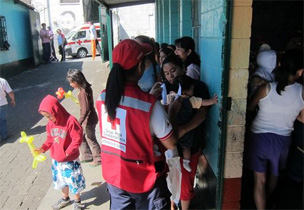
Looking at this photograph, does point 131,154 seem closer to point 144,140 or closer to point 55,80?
point 144,140

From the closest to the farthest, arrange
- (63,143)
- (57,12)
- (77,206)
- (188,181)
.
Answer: (188,181) → (63,143) → (77,206) → (57,12)

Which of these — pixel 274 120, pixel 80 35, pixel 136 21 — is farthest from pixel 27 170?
pixel 136 21

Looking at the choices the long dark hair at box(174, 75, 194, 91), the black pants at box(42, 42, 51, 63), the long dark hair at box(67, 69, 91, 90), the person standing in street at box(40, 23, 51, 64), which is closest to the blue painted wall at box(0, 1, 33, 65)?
the person standing in street at box(40, 23, 51, 64)

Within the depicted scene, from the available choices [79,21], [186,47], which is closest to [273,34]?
[186,47]

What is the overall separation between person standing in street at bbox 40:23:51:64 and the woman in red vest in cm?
1592

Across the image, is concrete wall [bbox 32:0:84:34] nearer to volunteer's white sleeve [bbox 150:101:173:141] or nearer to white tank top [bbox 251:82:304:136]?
white tank top [bbox 251:82:304:136]

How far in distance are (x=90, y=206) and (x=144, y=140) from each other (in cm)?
205

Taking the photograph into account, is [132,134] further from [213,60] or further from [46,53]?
[46,53]

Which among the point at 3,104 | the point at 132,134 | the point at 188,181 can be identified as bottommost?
the point at 188,181

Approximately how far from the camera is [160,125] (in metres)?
1.93

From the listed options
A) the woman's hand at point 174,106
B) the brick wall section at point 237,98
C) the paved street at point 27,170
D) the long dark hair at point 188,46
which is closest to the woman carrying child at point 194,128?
the brick wall section at point 237,98

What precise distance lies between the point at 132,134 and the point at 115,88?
31 cm

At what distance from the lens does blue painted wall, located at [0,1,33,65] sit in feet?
41.7

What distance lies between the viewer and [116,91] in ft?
6.30
